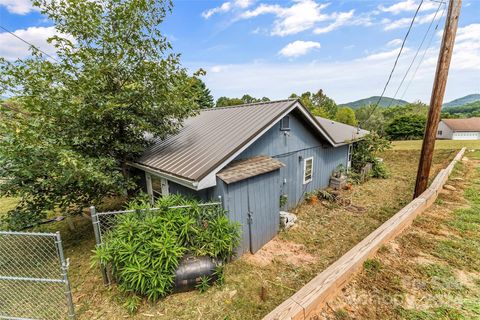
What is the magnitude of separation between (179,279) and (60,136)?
4.84 metres

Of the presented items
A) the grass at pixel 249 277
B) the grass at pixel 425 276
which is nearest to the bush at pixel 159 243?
the grass at pixel 249 277

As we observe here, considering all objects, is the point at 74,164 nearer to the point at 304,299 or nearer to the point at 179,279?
the point at 179,279

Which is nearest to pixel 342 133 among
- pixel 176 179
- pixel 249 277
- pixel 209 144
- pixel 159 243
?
pixel 209 144

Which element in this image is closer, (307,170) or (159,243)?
(159,243)

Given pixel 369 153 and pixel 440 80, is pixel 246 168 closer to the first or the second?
pixel 440 80

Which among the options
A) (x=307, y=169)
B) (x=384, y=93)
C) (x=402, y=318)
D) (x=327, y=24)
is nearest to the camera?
(x=402, y=318)

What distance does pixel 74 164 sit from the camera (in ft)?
13.6

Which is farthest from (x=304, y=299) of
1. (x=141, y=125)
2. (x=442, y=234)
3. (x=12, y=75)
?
(x=12, y=75)

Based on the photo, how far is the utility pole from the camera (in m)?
5.70

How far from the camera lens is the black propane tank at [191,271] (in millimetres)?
4035

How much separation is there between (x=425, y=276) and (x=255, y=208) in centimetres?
362

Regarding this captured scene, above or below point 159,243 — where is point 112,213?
above

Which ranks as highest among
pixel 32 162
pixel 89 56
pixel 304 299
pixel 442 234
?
pixel 89 56

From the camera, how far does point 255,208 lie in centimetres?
560
